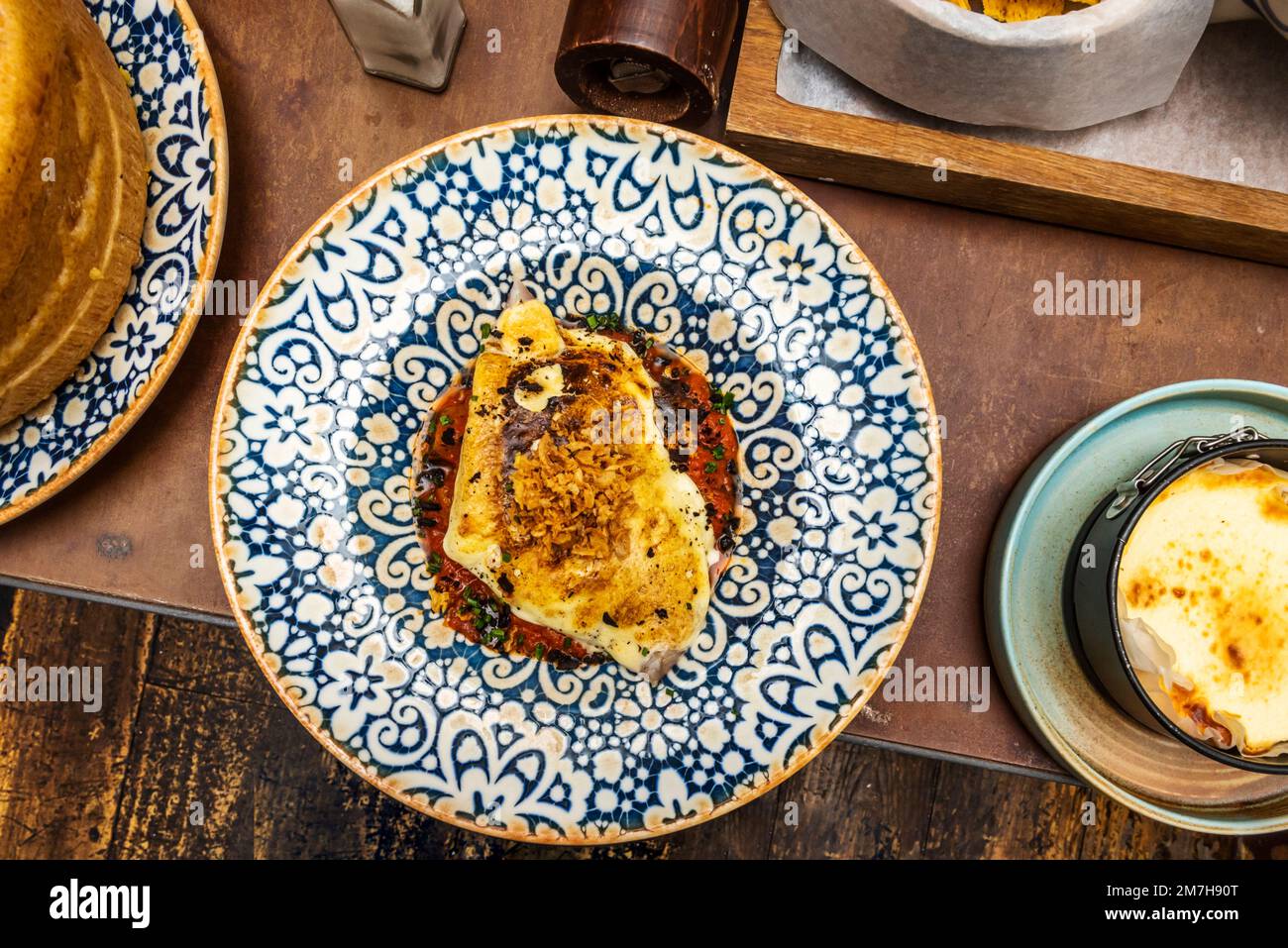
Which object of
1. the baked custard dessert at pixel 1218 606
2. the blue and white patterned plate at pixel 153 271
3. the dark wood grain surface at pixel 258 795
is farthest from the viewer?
the dark wood grain surface at pixel 258 795

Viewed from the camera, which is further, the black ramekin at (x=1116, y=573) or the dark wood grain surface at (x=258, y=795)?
the dark wood grain surface at (x=258, y=795)

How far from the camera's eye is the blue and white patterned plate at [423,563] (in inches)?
48.4

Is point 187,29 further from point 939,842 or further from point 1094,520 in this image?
point 939,842

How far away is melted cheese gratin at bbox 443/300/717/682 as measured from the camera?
1.30 m

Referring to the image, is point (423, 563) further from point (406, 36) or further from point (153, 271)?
point (406, 36)

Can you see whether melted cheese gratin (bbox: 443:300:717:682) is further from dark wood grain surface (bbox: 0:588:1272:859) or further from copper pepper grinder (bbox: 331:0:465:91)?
dark wood grain surface (bbox: 0:588:1272:859)

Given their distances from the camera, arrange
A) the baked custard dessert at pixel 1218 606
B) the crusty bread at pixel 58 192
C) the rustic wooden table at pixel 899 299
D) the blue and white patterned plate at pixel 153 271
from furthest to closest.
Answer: the rustic wooden table at pixel 899 299
the blue and white patterned plate at pixel 153 271
the baked custard dessert at pixel 1218 606
the crusty bread at pixel 58 192

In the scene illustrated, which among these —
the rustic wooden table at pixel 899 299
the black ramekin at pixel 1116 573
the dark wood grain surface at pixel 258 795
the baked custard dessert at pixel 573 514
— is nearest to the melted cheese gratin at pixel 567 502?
the baked custard dessert at pixel 573 514

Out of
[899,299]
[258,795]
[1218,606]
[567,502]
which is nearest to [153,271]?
[567,502]

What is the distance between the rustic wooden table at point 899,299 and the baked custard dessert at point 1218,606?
250mm

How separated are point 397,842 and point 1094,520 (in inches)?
68.0

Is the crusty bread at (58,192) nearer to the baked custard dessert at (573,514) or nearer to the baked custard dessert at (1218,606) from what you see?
the baked custard dessert at (573,514)

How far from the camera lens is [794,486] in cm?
129
